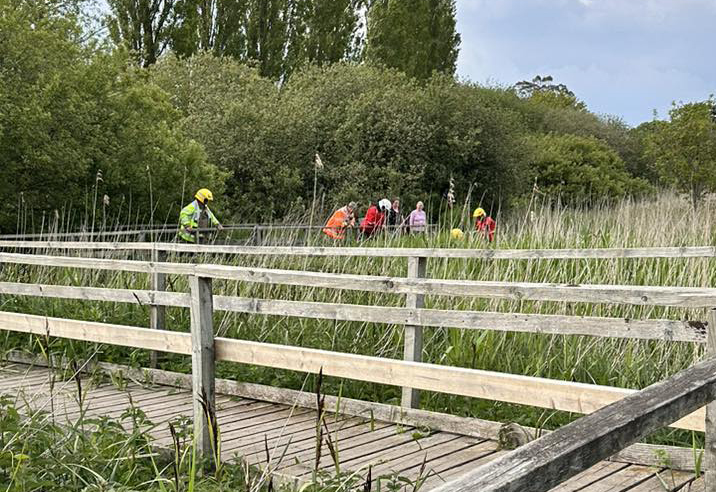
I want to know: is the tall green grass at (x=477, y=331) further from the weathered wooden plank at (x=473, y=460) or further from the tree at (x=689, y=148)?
the tree at (x=689, y=148)

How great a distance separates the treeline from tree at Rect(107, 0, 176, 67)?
26 centimetres

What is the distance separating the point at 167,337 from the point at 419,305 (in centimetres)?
158

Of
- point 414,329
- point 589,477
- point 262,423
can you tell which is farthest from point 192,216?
point 589,477

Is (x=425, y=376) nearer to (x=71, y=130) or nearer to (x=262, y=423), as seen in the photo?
(x=262, y=423)

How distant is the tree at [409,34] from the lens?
29.9 meters

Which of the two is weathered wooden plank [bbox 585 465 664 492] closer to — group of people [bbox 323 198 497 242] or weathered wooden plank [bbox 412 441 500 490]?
weathered wooden plank [bbox 412 441 500 490]

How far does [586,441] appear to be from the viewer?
4.46 ft

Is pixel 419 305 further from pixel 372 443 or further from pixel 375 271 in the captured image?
pixel 375 271

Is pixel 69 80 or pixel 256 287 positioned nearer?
pixel 256 287

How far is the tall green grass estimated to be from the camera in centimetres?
512

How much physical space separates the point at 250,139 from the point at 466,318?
17.7m

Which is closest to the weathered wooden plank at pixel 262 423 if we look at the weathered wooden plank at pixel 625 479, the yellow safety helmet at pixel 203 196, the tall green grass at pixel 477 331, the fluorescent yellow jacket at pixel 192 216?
the tall green grass at pixel 477 331

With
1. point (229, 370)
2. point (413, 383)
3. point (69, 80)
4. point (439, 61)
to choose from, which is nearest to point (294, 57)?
point (439, 61)

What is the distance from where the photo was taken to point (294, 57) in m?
31.4
